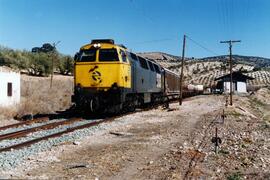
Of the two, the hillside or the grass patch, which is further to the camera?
the hillside

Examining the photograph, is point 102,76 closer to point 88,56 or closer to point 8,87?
point 88,56

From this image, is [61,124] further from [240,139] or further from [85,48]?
[240,139]

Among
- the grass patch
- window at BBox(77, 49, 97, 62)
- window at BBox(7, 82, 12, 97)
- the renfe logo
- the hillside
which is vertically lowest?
the grass patch

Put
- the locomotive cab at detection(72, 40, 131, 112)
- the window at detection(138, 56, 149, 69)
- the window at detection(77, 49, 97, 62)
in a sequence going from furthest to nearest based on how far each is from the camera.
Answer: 1. the window at detection(138, 56, 149, 69)
2. the window at detection(77, 49, 97, 62)
3. the locomotive cab at detection(72, 40, 131, 112)

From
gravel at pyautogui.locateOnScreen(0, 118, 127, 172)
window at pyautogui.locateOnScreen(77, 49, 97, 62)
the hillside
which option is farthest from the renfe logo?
the hillside

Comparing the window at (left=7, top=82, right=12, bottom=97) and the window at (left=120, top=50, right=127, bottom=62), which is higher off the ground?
the window at (left=120, top=50, right=127, bottom=62)

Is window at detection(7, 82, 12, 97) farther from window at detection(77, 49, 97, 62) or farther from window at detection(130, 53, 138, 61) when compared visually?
window at detection(130, 53, 138, 61)

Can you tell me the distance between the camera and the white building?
25695 mm

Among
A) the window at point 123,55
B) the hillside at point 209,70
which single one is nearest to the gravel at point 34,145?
the window at point 123,55

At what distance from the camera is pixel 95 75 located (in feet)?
69.1

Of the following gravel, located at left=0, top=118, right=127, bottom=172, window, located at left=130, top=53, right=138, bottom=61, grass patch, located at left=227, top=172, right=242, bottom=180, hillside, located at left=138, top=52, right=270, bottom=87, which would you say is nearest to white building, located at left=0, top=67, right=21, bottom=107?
window, located at left=130, top=53, right=138, bottom=61

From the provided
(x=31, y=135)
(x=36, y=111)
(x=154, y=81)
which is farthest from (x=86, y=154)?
(x=154, y=81)

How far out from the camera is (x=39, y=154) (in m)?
10.8

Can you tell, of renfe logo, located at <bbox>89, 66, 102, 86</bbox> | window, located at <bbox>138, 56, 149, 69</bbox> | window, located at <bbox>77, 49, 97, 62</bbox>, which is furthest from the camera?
window, located at <bbox>138, 56, 149, 69</bbox>
